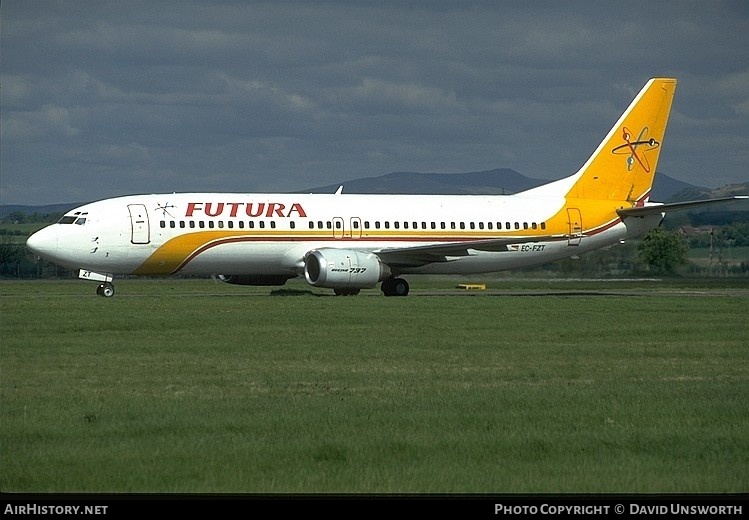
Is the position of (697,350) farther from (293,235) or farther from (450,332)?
(293,235)

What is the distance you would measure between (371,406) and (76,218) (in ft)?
99.7

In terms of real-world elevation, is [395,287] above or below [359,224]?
below

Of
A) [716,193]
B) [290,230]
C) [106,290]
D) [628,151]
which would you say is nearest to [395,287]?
[290,230]

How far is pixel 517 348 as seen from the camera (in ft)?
82.6

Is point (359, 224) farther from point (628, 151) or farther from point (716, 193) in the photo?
point (716, 193)

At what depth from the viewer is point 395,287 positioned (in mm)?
48438

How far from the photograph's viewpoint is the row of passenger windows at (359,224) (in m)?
45.8

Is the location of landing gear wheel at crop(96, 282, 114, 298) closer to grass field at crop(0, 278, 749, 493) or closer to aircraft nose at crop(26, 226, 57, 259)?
aircraft nose at crop(26, 226, 57, 259)

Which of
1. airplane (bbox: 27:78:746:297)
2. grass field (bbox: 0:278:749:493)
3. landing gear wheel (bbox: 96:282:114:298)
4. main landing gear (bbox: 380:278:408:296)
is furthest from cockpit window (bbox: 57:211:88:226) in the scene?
grass field (bbox: 0:278:749:493)

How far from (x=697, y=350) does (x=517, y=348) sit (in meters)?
3.32

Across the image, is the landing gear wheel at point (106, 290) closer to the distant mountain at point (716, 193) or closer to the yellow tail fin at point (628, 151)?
the yellow tail fin at point (628, 151)

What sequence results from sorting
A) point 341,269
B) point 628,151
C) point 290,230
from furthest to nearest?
point 628,151 → point 290,230 → point 341,269

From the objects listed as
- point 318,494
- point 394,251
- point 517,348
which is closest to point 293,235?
point 394,251

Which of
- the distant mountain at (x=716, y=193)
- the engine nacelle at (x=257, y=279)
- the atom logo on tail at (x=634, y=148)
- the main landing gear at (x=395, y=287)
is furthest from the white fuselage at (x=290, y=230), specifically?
the distant mountain at (x=716, y=193)
